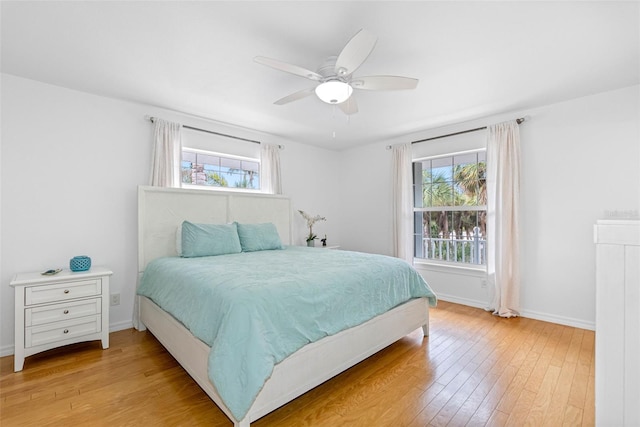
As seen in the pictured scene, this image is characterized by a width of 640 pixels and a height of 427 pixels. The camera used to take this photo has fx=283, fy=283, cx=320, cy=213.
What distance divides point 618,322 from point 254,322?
1471 millimetres

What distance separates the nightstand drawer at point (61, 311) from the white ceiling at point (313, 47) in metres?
2.02

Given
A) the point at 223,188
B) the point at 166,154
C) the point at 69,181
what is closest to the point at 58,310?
the point at 69,181

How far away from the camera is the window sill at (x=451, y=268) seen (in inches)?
148

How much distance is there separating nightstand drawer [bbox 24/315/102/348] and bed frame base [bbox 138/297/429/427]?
18.2 inches

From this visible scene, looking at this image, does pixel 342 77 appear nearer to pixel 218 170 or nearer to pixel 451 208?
pixel 218 170

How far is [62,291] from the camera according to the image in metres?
2.38

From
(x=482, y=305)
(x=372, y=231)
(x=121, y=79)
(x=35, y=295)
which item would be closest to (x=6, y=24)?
(x=121, y=79)

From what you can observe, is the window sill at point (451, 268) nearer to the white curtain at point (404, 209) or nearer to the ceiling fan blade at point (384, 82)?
the white curtain at point (404, 209)

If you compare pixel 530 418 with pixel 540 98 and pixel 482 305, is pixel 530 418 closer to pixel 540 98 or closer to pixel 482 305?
pixel 482 305

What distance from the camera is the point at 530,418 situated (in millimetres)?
1667

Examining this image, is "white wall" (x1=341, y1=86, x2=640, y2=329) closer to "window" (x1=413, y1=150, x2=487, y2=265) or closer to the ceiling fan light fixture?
"window" (x1=413, y1=150, x2=487, y2=265)

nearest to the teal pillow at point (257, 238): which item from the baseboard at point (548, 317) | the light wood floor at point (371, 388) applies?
the light wood floor at point (371, 388)

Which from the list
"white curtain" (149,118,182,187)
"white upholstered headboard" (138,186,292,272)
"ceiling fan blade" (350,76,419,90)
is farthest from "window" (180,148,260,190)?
"ceiling fan blade" (350,76,419,90)

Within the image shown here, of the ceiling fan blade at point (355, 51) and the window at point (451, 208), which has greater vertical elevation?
the ceiling fan blade at point (355, 51)
